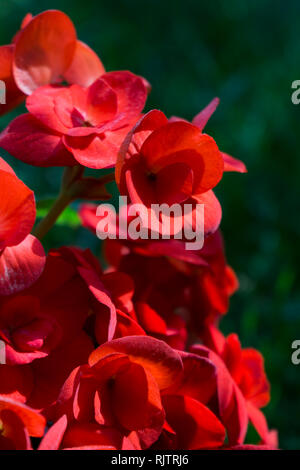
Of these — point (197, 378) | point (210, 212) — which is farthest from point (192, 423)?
point (210, 212)

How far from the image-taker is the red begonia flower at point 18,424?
0.34 meters

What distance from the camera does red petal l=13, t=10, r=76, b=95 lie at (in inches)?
18.2

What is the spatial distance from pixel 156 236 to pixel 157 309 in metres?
0.11

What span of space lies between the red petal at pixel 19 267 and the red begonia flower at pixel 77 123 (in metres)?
0.06

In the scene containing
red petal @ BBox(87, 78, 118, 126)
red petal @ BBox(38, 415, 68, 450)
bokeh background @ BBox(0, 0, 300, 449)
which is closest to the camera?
red petal @ BBox(38, 415, 68, 450)

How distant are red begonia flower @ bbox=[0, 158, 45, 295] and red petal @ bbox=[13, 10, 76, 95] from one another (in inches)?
5.0

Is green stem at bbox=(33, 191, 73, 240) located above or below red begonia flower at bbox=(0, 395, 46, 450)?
above

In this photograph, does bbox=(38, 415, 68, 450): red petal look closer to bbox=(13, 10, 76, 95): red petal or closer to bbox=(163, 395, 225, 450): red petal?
bbox=(163, 395, 225, 450): red petal

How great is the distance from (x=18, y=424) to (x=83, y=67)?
281 mm

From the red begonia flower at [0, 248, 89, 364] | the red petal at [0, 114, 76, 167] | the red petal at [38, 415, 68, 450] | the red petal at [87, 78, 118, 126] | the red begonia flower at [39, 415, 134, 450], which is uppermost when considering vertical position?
the red petal at [87, 78, 118, 126]

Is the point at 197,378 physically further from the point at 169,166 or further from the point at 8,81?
the point at 8,81

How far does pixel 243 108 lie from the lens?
1.60m

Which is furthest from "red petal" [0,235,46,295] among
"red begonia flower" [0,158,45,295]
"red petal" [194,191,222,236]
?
"red petal" [194,191,222,236]

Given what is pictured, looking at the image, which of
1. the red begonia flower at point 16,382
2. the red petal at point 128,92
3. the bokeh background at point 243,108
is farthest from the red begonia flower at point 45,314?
the bokeh background at point 243,108
